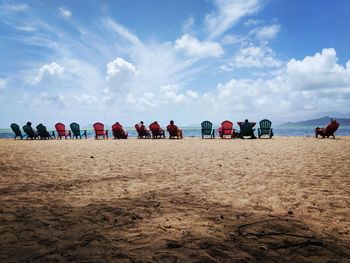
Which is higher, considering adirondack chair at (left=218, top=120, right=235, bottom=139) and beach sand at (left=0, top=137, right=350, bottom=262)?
adirondack chair at (left=218, top=120, right=235, bottom=139)

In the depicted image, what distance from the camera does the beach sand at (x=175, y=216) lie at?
2.36 meters

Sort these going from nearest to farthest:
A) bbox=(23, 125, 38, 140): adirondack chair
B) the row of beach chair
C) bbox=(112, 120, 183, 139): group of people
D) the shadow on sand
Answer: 1. the shadow on sand
2. the row of beach chair
3. bbox=(112, 120, 183, 139): group of people
4. bbox=(23, 125, 38, 140): adirondack chair

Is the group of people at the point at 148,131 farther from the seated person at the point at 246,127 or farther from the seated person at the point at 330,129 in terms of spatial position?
the seated person at the point at 330,129

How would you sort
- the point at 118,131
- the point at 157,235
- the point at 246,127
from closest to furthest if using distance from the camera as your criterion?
1. the point at 157,235
2. the point at 246,127
3. the point at 118,131

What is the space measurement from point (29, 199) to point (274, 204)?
3333 millimetres

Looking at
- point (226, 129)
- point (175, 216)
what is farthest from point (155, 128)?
point (175, 216)

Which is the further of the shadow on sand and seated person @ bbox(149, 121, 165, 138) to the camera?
seated person @ bbox(149, 121, 165, 138)

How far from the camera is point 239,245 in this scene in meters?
2.49

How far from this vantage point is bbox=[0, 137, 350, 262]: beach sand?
236 cm

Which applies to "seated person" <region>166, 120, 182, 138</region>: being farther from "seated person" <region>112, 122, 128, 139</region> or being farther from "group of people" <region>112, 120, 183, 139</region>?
"seated person" <region>112, 122, 128, 139</region>

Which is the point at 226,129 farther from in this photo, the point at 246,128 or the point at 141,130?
the point at 141,130

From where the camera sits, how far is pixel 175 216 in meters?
3.27

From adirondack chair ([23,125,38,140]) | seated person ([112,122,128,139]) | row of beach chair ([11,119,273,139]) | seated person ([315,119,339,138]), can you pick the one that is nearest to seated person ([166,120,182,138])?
row of beach chair ([11,119,273,139])

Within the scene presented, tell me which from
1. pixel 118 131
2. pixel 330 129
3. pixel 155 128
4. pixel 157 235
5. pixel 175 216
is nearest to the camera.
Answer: pixel 157 235
